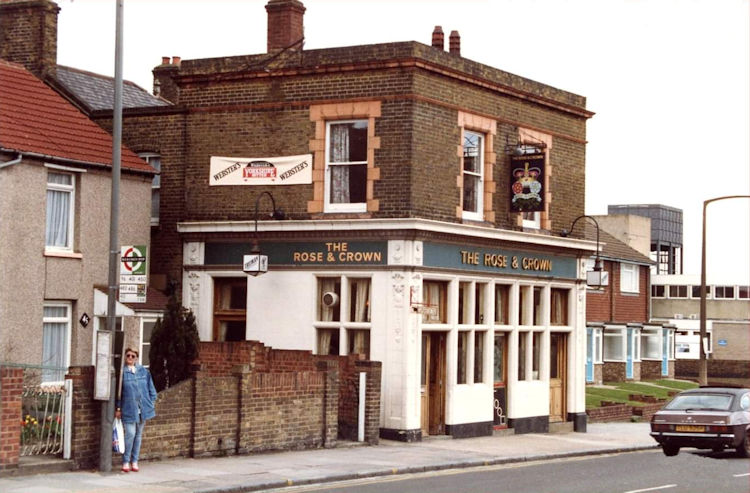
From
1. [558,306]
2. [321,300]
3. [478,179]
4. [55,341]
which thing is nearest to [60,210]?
[55,341]

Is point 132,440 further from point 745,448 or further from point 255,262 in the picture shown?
point 745,448

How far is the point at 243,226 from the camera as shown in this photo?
1097 inches

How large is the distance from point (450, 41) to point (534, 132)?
3050 millimetres

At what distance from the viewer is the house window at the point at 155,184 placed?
1160 inches

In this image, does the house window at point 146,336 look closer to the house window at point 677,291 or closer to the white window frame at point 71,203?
the white window frame at point 71,203

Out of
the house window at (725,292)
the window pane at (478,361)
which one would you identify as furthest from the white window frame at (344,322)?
the house window at (725,292)

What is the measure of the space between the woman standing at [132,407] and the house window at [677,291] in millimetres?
65948

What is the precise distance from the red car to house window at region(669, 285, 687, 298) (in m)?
56.3

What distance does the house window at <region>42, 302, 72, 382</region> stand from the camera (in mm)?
25359

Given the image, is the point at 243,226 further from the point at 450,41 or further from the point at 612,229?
the point at 612,229

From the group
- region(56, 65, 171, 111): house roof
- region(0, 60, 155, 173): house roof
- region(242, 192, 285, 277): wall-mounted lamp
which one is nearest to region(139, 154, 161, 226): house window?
region(0, 60, 155, 173): house roof

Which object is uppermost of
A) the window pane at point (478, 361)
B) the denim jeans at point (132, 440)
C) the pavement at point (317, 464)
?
the window pane at point (478, 361)

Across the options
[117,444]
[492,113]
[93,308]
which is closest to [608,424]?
[492,113]

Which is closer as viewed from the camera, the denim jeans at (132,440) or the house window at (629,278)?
the denim jeans at (132,440)
